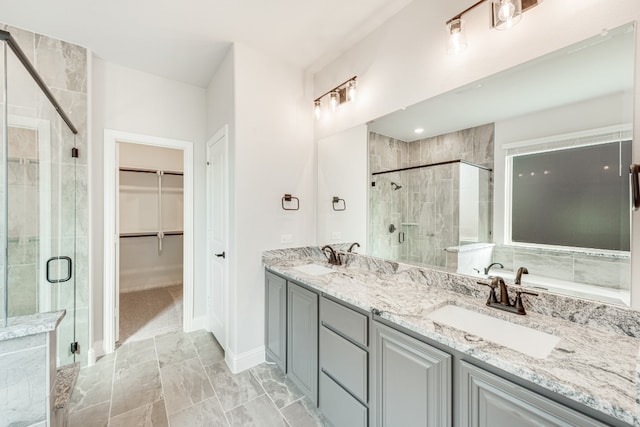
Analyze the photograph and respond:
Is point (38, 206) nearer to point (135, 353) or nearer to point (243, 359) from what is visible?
point (135, 353)

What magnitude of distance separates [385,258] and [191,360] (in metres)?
2.11

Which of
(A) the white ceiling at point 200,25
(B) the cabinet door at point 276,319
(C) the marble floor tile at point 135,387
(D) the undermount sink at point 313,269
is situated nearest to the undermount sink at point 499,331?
(D) the undermount sink at point 313,269

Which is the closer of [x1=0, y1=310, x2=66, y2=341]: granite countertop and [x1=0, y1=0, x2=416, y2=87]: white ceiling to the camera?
[x1=0, y1=310, x2=66, y2=341]: granite countertop

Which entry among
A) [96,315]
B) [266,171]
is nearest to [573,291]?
[266,171]

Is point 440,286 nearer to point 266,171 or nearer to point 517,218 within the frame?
point 517,218

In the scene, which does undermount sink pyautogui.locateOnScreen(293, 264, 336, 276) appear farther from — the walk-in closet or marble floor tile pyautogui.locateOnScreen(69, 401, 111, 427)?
the walk-in closet

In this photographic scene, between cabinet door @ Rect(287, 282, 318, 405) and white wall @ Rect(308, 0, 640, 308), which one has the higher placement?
white wall @ Rect(308, 0, 640, 308)

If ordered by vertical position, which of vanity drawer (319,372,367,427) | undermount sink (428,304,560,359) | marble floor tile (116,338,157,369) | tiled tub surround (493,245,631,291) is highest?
tiled tub surround (493,245,631,291)

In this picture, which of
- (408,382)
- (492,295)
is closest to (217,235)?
(408,382)

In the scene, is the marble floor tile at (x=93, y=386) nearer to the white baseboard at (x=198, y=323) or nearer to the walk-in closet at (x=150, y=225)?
the white baseboard at (x=198, y=323)

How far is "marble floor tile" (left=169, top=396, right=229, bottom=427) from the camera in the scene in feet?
5.68

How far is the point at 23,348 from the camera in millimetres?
990

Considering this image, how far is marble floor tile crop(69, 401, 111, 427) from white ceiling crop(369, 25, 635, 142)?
3006 millimetres

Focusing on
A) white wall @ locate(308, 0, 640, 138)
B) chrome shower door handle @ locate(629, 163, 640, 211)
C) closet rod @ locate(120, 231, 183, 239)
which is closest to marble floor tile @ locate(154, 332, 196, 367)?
closet rod @ locate(120, 231, 183, 239)
